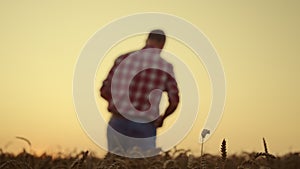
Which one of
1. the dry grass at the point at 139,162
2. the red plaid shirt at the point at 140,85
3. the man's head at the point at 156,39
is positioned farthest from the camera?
the man's head at the point at 156,39

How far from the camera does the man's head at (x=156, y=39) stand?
592cm

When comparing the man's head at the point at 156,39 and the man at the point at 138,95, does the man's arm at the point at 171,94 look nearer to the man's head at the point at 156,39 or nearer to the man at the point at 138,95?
the man at the point at 138,95

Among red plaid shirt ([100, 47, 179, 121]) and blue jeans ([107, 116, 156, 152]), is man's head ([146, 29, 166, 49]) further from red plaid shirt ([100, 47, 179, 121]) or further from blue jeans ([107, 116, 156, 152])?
blue jeans ([107, 116, 156, 152])

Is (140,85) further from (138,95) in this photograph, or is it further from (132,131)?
(132,131)

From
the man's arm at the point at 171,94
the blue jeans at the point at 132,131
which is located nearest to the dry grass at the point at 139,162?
the blue jeans at the point at 132,131

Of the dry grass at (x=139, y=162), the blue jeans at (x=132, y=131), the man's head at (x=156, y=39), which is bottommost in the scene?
the dry grass at (x=139, y=162)

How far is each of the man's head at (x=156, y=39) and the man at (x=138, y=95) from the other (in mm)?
71

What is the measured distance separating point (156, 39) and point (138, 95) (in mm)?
781

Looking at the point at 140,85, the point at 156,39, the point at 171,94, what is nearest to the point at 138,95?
the point at 140,85

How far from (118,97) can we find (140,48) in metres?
0.69

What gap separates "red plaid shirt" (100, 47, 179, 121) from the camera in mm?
5598

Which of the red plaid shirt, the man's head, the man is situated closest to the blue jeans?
the man

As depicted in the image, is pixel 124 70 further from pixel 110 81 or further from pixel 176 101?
pixel 176 101

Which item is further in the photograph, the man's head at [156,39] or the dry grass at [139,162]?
the man's head at [156,39]
